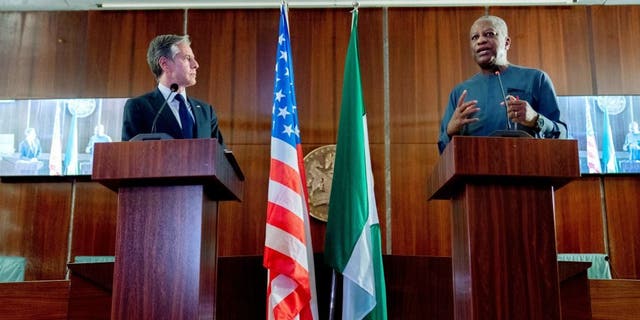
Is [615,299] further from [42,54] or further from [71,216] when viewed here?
[42,54]

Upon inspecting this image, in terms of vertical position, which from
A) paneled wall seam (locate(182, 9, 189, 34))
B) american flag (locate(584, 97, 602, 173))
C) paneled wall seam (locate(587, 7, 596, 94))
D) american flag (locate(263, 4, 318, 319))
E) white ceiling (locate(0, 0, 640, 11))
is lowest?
american flag (locate(263, 4, 318, 319))

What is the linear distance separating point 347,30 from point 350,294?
2.46 m

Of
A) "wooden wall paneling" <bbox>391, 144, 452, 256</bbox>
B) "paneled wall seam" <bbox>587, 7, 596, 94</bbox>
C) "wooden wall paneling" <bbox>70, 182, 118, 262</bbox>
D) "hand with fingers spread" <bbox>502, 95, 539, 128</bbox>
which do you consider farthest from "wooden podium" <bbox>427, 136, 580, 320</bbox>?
"wooden wall paneling" <bbox>70, 182, 118, 262</bbox>

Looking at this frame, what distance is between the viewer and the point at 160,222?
1948mm

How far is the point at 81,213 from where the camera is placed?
4.53 metres

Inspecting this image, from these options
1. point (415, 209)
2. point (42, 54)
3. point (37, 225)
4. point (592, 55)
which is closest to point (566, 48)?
point (592, 55)

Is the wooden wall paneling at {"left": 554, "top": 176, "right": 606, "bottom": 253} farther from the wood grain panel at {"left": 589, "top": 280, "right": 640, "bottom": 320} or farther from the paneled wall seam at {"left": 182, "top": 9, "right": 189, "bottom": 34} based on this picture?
the paneled wall seam at {"left": 182, "top": 9, "right": 189, "bottom": 34}

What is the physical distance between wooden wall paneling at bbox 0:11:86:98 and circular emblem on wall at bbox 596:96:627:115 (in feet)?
A: 13.6

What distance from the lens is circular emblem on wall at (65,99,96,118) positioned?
4684 millimetres

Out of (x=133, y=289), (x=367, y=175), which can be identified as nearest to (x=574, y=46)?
(x=367, y=175)

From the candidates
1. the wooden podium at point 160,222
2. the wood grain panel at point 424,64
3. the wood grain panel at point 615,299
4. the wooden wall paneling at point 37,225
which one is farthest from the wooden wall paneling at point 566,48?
the wooden wall paneling at point 37,225

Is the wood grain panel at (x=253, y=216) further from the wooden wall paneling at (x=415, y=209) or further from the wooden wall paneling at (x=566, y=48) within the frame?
the wooden wall paneling at (x=566, y=48)

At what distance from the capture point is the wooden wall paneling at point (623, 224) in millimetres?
4359

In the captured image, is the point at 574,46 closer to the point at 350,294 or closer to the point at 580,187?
the point at 580,187
